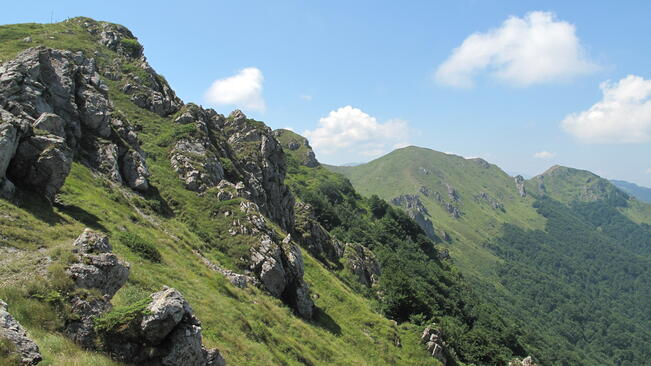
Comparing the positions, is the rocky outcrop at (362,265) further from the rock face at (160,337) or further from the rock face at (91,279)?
the rock face at (160,337)

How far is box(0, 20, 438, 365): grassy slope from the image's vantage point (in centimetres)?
1605

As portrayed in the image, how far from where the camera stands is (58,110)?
40.1 meters

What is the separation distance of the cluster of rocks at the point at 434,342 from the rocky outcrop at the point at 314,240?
27.7 metres

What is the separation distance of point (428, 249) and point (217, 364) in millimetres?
138729

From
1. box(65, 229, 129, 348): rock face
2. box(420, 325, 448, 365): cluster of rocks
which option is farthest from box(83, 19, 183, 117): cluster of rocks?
box(65, 229, 129, 348): rock face

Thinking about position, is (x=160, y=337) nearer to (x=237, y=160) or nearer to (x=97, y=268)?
(x=97, y=268)

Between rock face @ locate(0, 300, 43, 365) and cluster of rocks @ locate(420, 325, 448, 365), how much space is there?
48879 mm

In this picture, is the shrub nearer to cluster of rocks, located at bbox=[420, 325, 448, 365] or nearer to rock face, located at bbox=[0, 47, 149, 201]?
rock face, located at bbox=[0, 47, 149, 201]

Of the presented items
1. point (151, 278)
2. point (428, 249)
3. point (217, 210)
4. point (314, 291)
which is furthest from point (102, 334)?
point (428, 249)

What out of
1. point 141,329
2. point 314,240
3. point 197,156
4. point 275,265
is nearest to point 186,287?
point 141,329

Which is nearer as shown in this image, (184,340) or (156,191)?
(184,340)

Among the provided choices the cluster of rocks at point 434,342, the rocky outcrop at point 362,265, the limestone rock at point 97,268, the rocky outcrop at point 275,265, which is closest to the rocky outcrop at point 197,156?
the rocky outcrop at point 275,265

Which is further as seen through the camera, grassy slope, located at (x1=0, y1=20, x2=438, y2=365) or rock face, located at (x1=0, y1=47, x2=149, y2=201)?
rock face, located at (x1=0, y1=47, x2=149, y2=201)

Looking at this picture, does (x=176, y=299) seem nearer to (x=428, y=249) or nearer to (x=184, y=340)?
(x=184, y=340)
